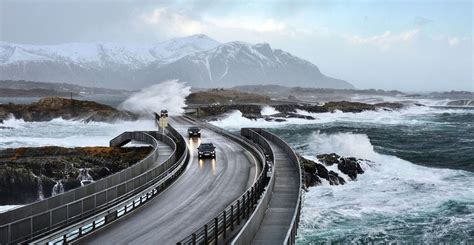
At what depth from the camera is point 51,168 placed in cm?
4756

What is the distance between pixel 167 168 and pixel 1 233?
742 inches

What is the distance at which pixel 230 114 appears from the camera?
13538 cm

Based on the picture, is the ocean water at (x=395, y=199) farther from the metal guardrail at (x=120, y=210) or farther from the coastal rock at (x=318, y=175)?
the metal guardrail at (x=120, y=210)

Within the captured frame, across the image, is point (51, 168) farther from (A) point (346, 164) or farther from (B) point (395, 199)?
(B) point (395, 199)

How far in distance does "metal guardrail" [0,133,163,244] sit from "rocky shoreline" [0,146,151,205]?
1846 centimetres

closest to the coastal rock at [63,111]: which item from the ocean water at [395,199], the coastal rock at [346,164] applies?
the ocean water at [395,199]

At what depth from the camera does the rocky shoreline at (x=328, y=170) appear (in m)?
45.2

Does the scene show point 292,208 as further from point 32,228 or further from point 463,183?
point 463,183

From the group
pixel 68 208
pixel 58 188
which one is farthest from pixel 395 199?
pixel 58 188

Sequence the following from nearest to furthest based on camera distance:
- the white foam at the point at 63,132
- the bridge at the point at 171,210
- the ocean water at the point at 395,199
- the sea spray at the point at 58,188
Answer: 1. the bridge at the point at 171,210
2. the ocean water at the point at 395,199
3. the sea spray at the point at 58,188
4. the white foam at the point at 63,132

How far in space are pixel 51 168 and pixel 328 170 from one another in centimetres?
2514

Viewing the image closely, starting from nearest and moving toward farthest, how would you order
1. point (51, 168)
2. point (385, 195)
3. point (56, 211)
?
point (56, 211) → point (385, 195) → point (51, 168)

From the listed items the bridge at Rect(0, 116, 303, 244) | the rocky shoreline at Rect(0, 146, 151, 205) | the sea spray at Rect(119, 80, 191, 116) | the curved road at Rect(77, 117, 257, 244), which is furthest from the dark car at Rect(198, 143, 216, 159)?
the sea spray at Rect(119, 80, 191, 116)

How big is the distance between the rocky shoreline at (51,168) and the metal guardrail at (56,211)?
18.5 m
